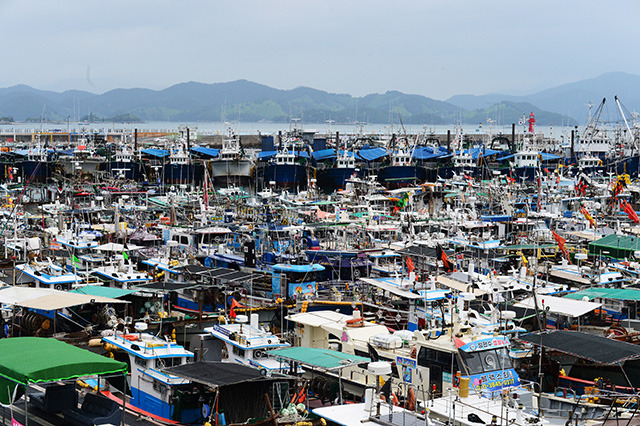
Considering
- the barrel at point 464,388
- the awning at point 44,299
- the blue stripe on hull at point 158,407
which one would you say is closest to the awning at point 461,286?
the barrel at point 464,388

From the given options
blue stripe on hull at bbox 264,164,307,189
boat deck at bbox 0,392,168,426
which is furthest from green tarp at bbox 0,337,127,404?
blue stripe on hull at bbox 264,164,307,189

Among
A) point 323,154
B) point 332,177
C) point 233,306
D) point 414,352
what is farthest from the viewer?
point 323,154

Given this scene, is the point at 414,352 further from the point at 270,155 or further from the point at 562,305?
the point at 270,155

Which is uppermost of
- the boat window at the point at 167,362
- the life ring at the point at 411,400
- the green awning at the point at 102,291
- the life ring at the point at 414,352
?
the life ring at the point at 414,352

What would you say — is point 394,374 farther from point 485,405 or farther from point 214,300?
point 214,300

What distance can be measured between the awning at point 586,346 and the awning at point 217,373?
19.2 ft

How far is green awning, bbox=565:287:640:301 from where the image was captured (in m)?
21.7

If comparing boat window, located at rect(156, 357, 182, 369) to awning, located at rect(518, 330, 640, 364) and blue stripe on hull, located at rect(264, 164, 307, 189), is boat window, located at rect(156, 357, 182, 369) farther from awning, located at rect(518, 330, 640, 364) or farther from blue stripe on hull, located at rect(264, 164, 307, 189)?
blue stripe on hull, located at rect(264, 164, 307, 189)

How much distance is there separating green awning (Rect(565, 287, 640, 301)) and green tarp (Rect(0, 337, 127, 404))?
559 inches

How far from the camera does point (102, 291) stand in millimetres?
21859

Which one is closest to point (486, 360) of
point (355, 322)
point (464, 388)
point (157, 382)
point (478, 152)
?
point (464, 388)

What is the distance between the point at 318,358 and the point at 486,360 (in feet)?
9.95

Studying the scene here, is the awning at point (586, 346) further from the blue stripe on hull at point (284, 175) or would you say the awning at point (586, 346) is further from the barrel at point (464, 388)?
the blue stripe on hull at point (284, 175)

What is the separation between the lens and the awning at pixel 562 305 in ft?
65.5
